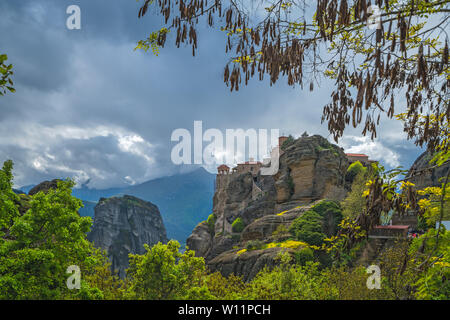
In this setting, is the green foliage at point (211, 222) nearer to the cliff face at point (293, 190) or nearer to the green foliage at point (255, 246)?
the cliff face at point (293, 190)

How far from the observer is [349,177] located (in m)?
41.2

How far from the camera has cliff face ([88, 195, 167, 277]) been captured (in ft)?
275

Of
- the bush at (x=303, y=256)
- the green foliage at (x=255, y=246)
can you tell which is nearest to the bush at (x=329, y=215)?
the bush at (x=303, y=256)

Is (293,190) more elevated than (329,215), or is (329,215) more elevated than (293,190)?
(293,190)

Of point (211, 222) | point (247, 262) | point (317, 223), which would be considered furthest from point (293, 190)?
point (211, 222)

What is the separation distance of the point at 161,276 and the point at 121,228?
85.3 metres

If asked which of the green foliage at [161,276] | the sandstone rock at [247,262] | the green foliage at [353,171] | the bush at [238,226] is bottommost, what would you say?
the sandstone rock at [247,262]

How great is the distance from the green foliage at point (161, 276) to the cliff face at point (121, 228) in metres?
75.1

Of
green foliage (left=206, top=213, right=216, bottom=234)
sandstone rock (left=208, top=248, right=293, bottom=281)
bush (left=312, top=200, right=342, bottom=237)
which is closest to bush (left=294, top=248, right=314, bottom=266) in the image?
sandstone rock (left=208, top=248, right=293, bottom=281)

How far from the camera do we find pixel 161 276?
9773 millimetres

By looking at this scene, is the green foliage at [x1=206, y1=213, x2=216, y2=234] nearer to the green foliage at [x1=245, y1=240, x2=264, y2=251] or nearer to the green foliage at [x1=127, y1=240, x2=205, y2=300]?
the green foliage at [x1=245, y1=240, x2=264, y2=251]

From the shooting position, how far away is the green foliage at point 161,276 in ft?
31.3
